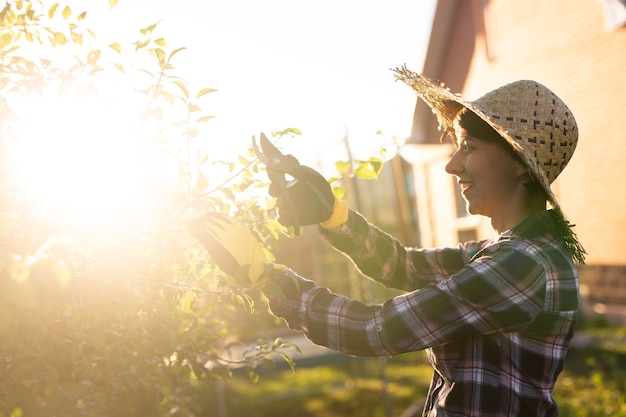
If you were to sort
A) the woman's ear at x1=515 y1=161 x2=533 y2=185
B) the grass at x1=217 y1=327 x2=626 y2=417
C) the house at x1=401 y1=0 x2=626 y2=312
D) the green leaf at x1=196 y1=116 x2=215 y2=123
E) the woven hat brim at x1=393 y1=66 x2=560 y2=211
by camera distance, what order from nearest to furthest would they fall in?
the green leaf at x1=196 y1=116 x2=215 y2=123, the woven hat brim at x1=393 y1=66 x2=560 y2=211, the woman's ear at x1=515 y1=161 x2=533 y2=185, the grass at x1=217 y1=327 x2=626 y2=417, the house at x1=401 y1=0 x2=626 y2=312

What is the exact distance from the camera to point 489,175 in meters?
2.29

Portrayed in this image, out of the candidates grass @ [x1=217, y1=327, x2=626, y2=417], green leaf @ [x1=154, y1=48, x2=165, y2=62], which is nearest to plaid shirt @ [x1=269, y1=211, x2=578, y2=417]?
green leaf @ [x1=154, y1=48, x2=165, y2=62]

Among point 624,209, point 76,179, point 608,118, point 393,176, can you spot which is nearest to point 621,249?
point 624,209

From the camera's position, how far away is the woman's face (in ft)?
7.48

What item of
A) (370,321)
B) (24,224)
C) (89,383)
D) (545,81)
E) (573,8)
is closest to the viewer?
(24,224)

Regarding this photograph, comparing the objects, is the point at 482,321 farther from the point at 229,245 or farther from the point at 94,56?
the point at 94,56

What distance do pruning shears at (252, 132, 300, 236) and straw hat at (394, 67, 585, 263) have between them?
0.72m

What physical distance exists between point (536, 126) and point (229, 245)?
116 cm

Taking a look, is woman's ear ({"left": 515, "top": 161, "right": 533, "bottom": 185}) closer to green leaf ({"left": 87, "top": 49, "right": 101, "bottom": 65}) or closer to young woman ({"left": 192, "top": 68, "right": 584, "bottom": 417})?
young woman ({"left": 192, "top": 68, "right": 584, "bottom": 417})

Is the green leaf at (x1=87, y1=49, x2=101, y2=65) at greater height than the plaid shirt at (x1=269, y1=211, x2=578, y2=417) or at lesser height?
greater

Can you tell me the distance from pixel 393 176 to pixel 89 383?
8258 mm

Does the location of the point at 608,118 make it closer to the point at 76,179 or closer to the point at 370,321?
the point at 370,321

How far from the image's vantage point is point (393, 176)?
9961 mm

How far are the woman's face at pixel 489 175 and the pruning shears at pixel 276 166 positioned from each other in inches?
26.2
